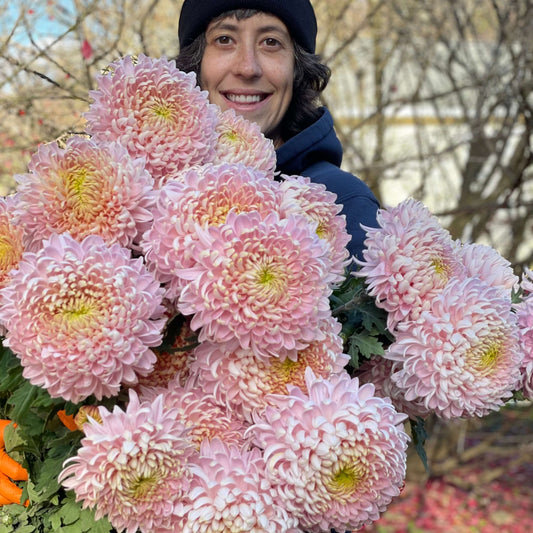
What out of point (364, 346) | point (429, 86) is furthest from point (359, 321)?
point (429, 86)

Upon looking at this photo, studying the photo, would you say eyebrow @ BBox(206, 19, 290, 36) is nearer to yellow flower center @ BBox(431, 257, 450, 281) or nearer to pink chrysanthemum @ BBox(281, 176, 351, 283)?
pink chrysanthemum @ BBox(281, 176, 351, 283)

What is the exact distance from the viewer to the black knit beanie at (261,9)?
6.11ft

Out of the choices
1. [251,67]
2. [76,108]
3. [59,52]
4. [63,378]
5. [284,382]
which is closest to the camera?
[63,378]

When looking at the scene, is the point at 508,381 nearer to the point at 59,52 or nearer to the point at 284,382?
the point at 284,382

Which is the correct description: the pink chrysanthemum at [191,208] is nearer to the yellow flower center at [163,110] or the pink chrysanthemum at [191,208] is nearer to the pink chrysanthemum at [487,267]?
the yellow flower center at [163,110]

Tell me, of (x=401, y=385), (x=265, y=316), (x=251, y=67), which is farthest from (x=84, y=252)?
(x=251, y=67)

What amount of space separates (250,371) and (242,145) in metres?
0.40

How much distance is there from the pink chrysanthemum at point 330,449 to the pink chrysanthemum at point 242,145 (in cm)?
38

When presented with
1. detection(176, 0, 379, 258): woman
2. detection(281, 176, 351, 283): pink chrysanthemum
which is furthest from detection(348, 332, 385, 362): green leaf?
detection(176, 0, 379, 258): woman

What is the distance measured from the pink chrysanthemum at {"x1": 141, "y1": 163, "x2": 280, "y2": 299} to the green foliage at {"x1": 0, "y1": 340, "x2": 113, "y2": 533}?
230 mm

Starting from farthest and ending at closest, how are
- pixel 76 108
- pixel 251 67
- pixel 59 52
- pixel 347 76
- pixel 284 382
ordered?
pixel 347 76 < pixel 59 52 < pixel 76 108 < pixel 251 67 < pixel 284 382

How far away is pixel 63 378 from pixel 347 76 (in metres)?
5.24

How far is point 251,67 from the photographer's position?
6.13 feet

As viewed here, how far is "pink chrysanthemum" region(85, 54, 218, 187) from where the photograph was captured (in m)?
1.12
